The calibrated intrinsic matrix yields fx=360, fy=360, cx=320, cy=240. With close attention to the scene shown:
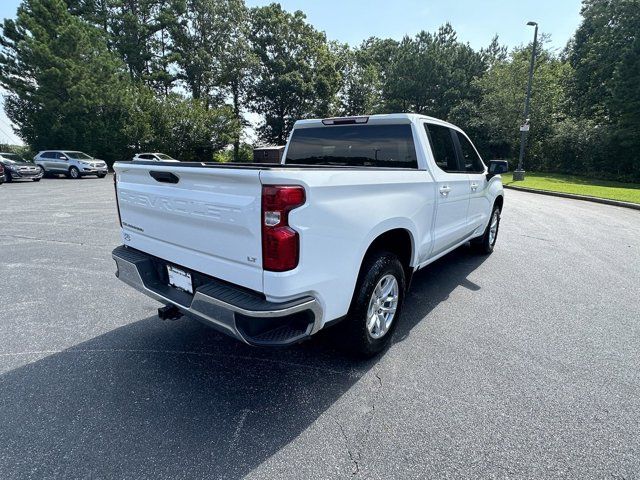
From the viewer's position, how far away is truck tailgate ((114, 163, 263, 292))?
6.85 feet

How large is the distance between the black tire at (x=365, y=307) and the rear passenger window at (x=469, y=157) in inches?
92.6

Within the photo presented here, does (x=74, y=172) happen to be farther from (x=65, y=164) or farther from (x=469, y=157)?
(x=469, y=157)

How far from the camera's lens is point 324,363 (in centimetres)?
296

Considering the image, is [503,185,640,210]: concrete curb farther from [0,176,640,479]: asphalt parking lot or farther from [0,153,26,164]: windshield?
[0,153,26,164]: windshield

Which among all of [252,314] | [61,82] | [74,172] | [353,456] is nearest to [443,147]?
[252,314]

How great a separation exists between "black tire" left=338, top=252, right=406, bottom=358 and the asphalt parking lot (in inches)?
7.4

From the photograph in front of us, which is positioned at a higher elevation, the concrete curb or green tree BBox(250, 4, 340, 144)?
green tree BBox(250, 4, 340, 144)

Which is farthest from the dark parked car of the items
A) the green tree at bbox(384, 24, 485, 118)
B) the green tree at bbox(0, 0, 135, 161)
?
the green tree at bbox(384, 24, 485, 118)

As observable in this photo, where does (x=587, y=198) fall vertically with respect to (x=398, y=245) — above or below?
below

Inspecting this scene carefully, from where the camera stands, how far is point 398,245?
3.23 m

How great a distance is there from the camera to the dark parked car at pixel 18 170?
60.6 feet

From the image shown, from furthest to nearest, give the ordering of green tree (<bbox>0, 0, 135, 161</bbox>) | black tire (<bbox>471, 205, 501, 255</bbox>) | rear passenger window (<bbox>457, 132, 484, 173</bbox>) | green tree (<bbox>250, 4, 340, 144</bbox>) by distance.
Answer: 1. green tree (<bbox>250, 4, 340, 144</bbox>)
2. green tree (<bbox>0, 0, 135, 161</bbox>)
3. black tire (<bbox>471, 205, 501, 255</bbox>)
4. rear passenger window (<bbox>457, 132, 484, 173</bbox>)

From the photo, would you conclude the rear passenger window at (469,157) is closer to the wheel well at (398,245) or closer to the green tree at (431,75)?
the wheel well at (398,245)

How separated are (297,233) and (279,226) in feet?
0.37
